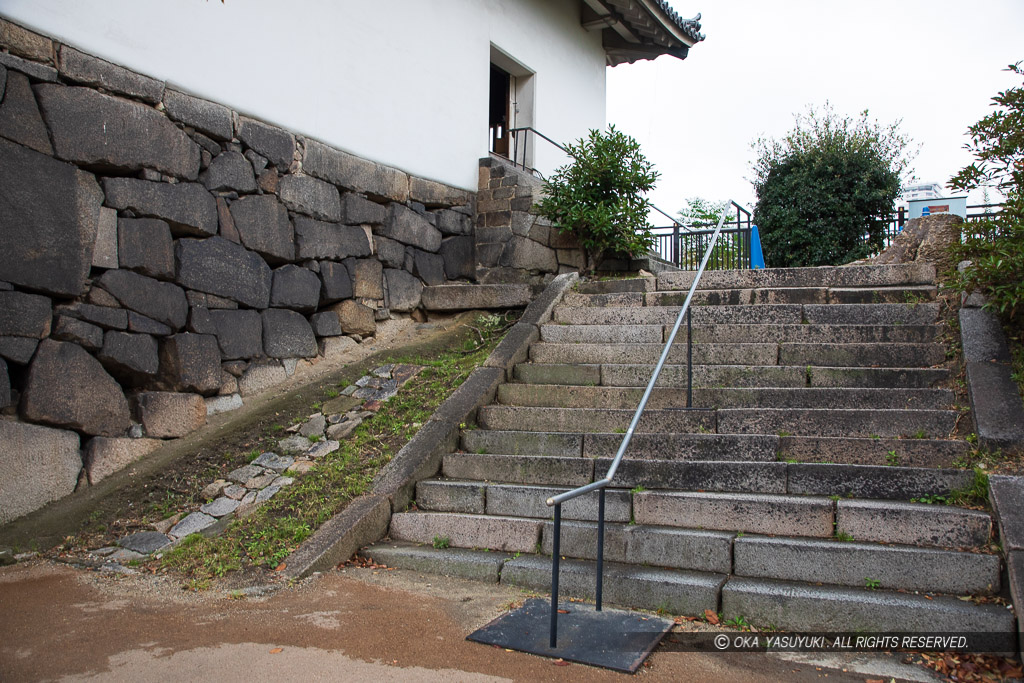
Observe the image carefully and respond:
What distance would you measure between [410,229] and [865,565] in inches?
217

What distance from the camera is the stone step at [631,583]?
342cm

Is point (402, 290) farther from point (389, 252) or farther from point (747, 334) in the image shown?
point (747, 334)

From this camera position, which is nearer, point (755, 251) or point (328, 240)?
point (328, 240)

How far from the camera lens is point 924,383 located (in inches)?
184

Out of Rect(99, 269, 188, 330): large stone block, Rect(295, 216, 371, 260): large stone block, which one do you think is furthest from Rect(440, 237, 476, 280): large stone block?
Rect(99, 269, 188, 330): large stone block

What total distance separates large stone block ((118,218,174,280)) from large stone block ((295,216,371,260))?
1.26 metres

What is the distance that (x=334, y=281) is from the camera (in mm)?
6652

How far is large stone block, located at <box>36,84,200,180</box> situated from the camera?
179 inches

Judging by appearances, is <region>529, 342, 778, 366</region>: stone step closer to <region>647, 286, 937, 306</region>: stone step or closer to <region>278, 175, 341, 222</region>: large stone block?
<region>647, 286, 937, 306</region>: stone step


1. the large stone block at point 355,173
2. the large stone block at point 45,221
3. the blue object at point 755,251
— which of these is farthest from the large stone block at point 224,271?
the blue object at point 755,251

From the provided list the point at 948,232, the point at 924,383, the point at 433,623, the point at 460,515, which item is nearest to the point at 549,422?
the point at 460,515

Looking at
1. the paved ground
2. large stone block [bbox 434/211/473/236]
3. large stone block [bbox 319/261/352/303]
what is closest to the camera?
the paved ground

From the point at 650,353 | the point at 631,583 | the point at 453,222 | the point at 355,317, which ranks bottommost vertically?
the point at 631,583

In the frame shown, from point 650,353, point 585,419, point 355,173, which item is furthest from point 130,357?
point 650,353
